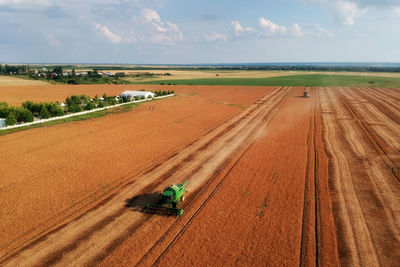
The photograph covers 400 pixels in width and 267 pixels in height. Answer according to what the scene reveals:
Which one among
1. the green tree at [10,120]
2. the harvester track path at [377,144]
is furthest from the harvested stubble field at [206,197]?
the green tree at [10,120]

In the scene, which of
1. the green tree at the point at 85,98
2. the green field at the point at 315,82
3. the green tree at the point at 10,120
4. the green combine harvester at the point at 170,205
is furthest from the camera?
the green field at the point at 315,82

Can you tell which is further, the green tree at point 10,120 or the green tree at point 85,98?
the green tree at point 85,98

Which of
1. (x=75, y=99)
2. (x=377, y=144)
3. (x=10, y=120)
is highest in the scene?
(x=75, y=99)

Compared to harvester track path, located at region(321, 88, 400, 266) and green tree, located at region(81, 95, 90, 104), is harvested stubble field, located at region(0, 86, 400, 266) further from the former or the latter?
green tree, located at region(81, 95, 90, 104)

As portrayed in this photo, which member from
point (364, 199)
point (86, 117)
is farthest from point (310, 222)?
point (86, 117)

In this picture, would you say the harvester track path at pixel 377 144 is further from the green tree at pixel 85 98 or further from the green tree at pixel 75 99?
the green tree at pixel 75 99

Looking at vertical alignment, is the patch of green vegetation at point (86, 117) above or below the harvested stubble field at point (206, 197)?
above

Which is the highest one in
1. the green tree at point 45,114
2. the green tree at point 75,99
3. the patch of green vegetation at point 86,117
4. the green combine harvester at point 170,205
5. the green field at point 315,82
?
the green field at point 315,82

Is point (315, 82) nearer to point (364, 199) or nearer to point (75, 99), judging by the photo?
point (75, 99)

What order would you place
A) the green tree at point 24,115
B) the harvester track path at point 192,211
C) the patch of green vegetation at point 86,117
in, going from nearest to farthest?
the harvester track path at point 192,211 < the patch of green vegetation at point 86,117 < the green tree at point 24,115
